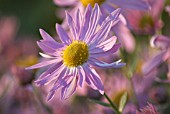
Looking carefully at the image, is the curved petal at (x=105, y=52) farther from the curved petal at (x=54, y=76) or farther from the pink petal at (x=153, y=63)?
the pink petal at (x=153, y=63)

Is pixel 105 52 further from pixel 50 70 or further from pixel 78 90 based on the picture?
pixel 78 90

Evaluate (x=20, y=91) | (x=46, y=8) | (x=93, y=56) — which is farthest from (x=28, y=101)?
(x=46, y=8)

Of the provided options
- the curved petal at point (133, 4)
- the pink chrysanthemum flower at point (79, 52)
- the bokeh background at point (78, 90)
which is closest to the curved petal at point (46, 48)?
the pink chrysanthemum flower at point (79, 52)

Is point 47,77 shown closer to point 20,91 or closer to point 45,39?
point 45,39

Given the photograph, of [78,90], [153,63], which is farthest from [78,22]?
[78,90]

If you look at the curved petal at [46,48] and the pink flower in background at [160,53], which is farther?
the pink flower in background at [160,53]

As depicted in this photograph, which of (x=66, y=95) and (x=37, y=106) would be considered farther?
(x=37, y=106)
